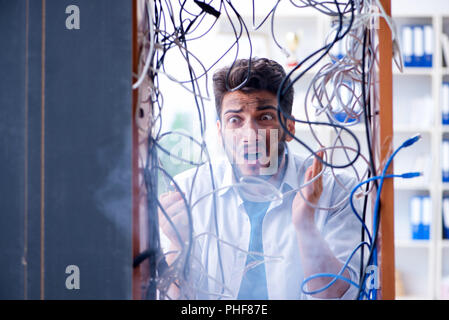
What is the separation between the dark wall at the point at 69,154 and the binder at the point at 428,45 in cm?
207

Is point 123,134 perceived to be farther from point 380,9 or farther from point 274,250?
point 380,9

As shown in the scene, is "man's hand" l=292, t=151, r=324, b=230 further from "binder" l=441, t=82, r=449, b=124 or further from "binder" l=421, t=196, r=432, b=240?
"binder" l=441, t=82, r=449, b=124

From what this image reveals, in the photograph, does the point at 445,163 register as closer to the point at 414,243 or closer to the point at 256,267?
the point at 414,243

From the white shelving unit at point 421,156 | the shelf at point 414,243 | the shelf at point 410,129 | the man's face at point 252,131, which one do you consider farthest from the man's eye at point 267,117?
the shelf at point 414,243

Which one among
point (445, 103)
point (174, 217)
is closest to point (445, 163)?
point (445, 103)

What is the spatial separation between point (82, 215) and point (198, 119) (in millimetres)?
349

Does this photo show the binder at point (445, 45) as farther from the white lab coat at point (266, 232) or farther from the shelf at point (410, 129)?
the white lab coat at point (266, 232)

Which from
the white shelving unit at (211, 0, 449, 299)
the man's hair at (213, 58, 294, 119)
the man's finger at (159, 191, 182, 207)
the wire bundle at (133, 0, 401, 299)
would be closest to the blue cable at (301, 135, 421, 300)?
the wire bundle at (133, 0, 401, 299)

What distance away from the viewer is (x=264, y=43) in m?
1.02

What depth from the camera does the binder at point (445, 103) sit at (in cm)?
231

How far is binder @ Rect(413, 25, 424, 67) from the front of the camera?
89.7 inches

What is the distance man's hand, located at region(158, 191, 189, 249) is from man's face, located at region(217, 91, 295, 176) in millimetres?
167

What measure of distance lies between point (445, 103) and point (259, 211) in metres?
1.90
